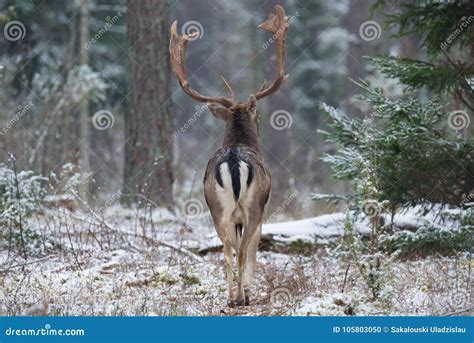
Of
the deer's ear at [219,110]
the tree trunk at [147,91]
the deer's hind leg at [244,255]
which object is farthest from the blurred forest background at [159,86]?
the deer's hind leg at [244,255]

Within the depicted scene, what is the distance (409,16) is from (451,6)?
497 millimetres

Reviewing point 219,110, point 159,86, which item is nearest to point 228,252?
point 219,110

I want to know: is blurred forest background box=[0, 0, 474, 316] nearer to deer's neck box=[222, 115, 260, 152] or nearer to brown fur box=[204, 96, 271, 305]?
brown fur box=[204, 96, 271, 305]

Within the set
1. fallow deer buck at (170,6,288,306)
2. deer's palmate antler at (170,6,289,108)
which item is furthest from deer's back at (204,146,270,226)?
deer's palmate antler at (170,6,289,108)

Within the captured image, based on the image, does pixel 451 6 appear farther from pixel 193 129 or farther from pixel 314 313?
pixel 193 129

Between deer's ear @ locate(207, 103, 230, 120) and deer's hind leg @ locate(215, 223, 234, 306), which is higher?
deer's ear @ locate(207, 103, 230, 120)

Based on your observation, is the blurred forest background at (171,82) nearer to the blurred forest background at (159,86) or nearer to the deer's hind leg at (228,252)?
the blurred forest background at (159,86)

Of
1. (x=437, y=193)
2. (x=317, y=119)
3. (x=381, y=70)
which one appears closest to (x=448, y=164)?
(x=437, y=193)

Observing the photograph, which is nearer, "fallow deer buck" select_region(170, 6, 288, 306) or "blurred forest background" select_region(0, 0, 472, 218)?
"fallow deer buck" select_region(170, 6, 288, 306)

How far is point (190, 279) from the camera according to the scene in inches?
347

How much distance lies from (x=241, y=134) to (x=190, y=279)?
173 cm

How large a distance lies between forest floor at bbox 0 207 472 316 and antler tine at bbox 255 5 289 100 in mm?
2010

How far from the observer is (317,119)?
32.1 metres

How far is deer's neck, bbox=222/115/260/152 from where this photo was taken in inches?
368
